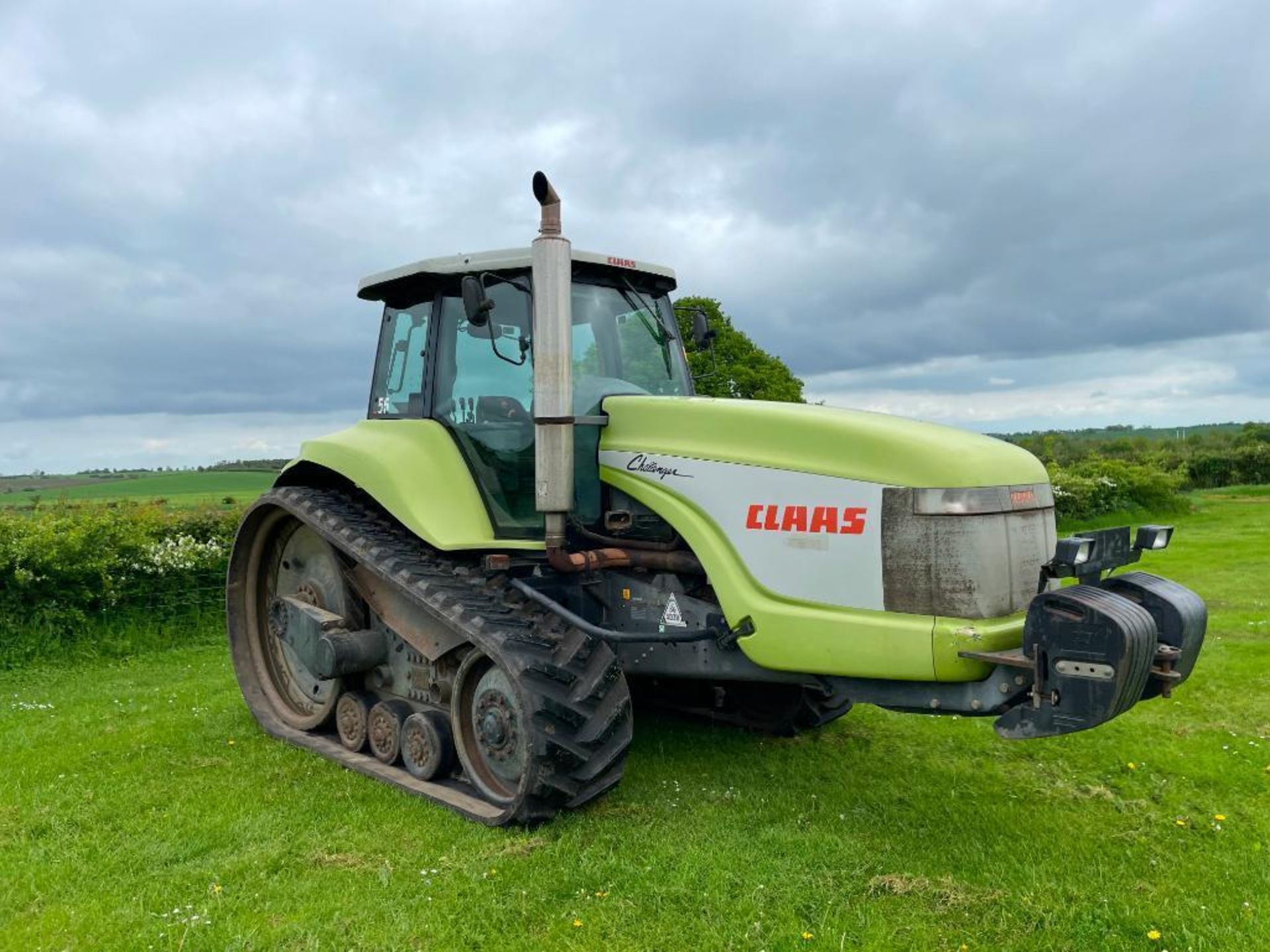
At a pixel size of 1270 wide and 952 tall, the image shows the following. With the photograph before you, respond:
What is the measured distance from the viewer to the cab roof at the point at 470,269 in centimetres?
598

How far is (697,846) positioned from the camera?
4.95 metres

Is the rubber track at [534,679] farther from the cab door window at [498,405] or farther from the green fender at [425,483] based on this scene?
the cab door window at [498,405]

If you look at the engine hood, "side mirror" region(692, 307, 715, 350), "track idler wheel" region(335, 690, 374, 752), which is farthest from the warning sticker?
"track idler wheel" region(335, 690, 374, 752)

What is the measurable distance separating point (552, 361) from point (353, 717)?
2900 mm

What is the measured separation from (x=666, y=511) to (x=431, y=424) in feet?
5.74

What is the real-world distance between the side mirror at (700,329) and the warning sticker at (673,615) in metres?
2.06

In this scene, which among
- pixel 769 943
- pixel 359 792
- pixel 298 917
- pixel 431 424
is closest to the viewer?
pixel 769 943

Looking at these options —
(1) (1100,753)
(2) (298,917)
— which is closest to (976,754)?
(1) (1100,753)

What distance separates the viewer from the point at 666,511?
5.36m

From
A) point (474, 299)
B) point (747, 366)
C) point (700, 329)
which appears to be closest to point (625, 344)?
point (700, 329)

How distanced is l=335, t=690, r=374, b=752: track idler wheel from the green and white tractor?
0.9 inches

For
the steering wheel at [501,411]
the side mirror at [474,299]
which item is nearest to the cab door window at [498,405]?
the steering wheel at [501,411]

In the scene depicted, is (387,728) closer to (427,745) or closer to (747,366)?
(427,745)

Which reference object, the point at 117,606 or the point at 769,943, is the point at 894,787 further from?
the point at 117,606
